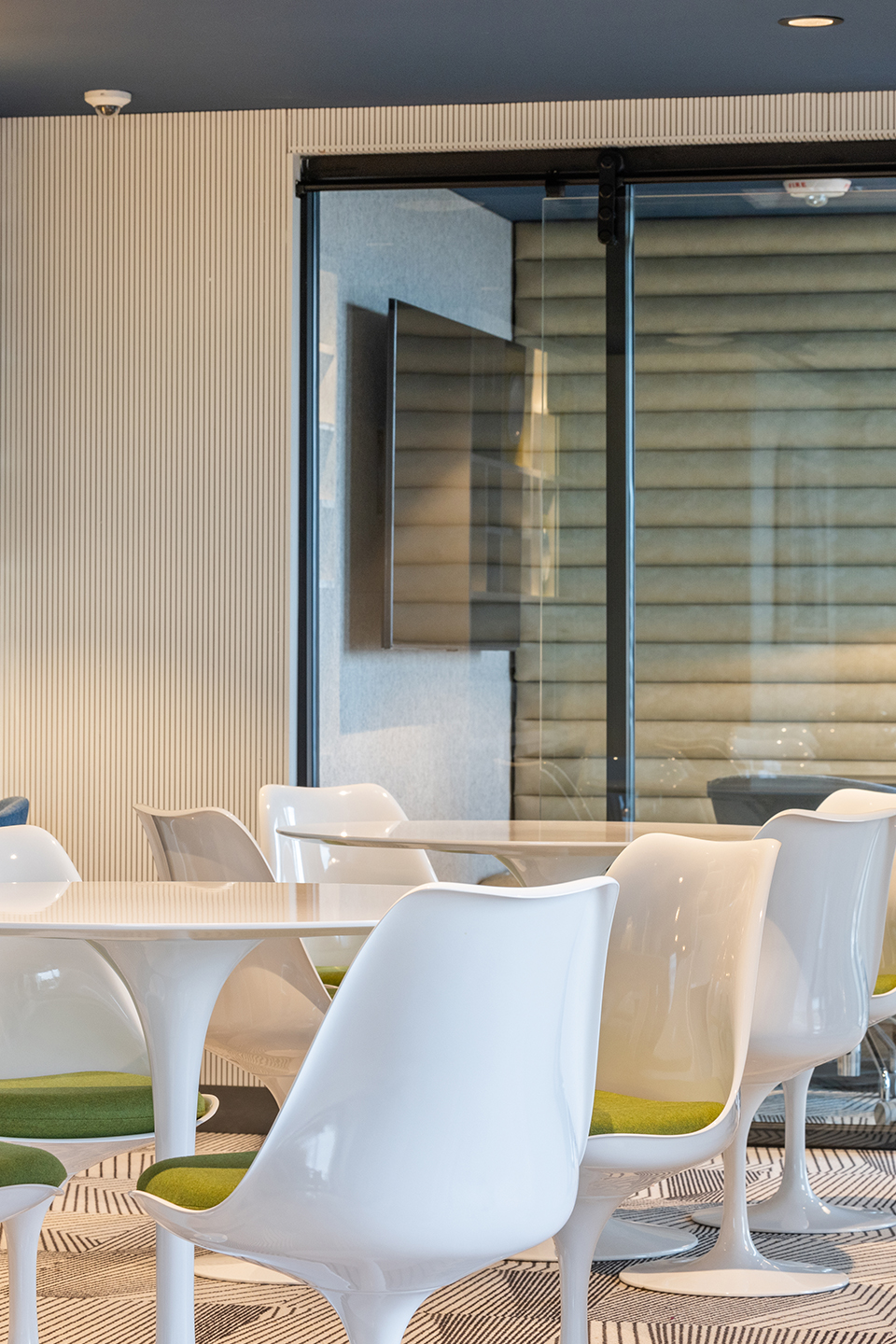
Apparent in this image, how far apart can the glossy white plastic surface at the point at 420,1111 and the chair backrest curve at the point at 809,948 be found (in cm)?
130

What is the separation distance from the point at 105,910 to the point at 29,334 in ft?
10.1

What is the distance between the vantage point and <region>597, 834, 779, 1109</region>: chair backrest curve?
2.56m

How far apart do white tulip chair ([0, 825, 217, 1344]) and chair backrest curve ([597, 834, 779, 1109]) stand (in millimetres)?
759

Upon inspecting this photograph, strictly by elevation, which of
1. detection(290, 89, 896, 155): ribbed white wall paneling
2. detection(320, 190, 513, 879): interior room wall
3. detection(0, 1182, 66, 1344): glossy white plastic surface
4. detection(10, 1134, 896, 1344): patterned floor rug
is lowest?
detection(10, 1134, 896, 1344): patterned floor rug

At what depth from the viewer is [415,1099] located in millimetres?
1804

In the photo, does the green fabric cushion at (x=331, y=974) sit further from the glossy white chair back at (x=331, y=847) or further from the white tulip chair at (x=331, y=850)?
the glossy white chair back at (x=331, y=847)

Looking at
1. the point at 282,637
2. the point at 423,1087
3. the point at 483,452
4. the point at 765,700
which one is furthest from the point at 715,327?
the point at 423,1087

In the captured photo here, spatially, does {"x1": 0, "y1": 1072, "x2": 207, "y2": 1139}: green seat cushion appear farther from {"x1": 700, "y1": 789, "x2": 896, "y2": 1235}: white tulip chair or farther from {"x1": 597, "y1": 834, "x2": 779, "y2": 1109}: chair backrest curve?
{"x1": 700, "y1": 789, "x2": 896, "y2": 1235}: white tulip chair

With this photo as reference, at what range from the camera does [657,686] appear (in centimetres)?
471

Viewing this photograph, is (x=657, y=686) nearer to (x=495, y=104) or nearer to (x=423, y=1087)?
(x=495, y=104)

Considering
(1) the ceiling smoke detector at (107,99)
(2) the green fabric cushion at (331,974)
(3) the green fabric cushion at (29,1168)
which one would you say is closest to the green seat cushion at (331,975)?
(2) the green fabric cushion at (331,974)

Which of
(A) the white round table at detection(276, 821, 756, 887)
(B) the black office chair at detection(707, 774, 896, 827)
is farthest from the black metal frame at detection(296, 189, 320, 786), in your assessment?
(B) the black office chair at detection(707, 774, 896, 827)

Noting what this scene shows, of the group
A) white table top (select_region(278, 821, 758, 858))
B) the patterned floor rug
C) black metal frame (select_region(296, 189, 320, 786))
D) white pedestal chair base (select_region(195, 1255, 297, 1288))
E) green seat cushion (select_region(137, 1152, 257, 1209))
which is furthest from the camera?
black metal frame (select_region(296, 189, 320, 786))

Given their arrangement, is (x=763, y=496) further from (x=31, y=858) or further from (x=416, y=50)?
(x=31, y=858)
